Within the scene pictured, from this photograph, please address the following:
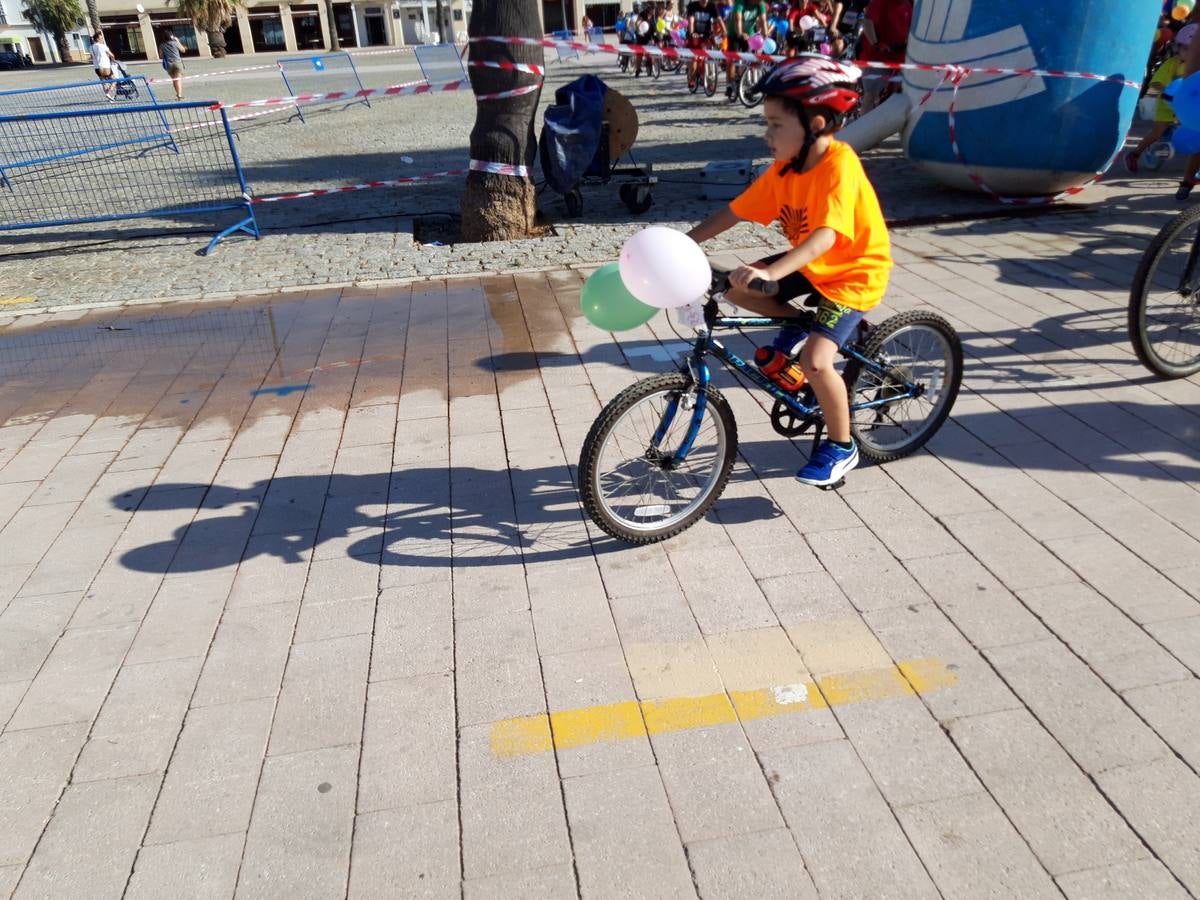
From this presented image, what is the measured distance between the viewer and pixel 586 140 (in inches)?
361

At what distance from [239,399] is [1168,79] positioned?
37.8 feet

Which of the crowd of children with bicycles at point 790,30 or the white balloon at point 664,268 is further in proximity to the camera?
the crowd of children with bicycles at point 790,30

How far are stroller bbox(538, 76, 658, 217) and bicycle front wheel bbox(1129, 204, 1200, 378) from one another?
18.5 feet

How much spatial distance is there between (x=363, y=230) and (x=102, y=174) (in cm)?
481

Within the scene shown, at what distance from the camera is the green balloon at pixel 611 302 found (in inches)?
134

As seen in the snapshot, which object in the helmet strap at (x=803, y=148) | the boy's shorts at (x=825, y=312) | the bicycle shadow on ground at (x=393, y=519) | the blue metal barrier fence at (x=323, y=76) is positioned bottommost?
the blue metal barrier fence at (x=323, y=76)

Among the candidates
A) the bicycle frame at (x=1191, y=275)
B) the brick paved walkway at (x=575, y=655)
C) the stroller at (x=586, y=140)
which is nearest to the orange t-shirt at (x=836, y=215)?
the brick paved walkway at (x=575, y=655)

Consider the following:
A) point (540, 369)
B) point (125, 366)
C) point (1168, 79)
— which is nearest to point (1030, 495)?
point (540, 369)

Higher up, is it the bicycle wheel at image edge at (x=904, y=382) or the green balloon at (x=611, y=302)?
the green balloon at (x=611, y=302)

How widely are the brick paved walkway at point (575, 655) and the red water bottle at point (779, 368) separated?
590mm

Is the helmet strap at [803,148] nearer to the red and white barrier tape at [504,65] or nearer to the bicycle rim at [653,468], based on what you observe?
the bicycle rim at [653,468]

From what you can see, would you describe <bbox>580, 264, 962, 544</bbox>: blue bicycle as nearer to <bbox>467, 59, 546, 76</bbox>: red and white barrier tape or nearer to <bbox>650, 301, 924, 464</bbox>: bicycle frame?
<bbox>650, 301, 924, 464</bbox>: bicycle frame

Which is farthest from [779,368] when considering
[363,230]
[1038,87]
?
[363,230]

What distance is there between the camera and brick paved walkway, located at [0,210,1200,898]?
246cm
